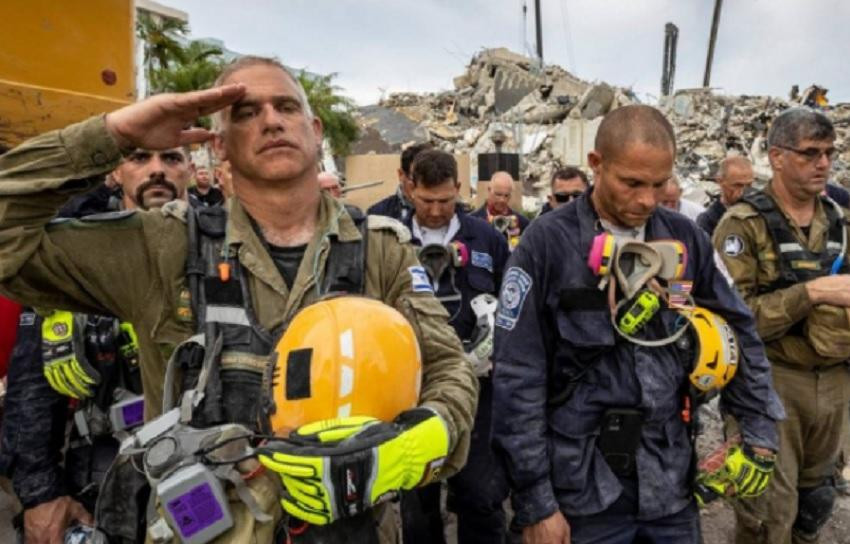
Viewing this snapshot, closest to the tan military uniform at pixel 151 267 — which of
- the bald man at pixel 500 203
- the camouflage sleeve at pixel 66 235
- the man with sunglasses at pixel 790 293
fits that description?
the camouflage sleeve at pixel 66 235

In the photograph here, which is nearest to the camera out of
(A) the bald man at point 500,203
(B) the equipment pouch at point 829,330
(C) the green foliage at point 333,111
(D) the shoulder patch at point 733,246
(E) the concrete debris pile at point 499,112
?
(B) the equipment pouch at point 829,330

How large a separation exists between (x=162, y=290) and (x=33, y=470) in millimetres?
1201

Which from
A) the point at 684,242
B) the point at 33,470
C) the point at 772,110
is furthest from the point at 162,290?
the point at 772,110

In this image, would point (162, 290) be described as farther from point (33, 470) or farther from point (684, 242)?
point (684, 242)

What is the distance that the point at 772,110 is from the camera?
24.1m

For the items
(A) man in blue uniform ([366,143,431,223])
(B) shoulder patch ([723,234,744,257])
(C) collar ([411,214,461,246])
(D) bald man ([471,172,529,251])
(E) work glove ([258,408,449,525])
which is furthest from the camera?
(D) bald man ([471,172,529,251])

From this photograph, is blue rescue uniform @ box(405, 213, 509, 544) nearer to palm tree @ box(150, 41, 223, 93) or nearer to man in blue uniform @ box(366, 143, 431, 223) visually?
man in blue uniform @ box(366, 143, 431, 223)

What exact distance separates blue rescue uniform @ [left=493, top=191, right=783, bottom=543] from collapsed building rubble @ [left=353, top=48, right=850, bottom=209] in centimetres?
1385

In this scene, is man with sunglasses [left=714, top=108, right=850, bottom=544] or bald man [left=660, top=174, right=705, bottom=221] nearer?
man with sunglasses [left=714, top=108, right=850, bottom=544]

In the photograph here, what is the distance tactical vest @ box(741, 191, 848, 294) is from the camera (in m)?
3.12

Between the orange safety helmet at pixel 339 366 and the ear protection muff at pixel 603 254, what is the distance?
962 millimetres

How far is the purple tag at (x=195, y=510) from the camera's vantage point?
51.4 inches

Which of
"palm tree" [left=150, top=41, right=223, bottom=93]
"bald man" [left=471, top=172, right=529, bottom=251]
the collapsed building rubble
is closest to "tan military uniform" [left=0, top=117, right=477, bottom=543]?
"bald man" [left=471, top=172, right=529, bottom=251]

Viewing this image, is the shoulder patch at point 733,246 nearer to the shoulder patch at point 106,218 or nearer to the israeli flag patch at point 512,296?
the israeli flag patch at point 512,296
